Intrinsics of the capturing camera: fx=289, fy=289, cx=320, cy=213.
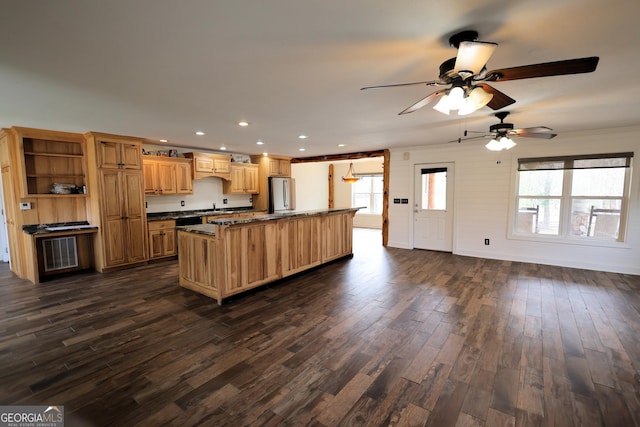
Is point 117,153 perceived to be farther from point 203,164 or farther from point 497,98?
point 497,98

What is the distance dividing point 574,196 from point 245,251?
5.67 metres

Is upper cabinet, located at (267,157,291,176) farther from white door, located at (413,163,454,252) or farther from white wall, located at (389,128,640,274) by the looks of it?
white door, located at (413,163,454,252)

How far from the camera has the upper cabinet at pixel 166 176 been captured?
554cm

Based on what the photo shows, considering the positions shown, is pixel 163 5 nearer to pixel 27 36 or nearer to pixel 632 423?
pixel 27 36

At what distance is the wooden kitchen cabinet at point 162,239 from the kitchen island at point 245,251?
5.70 ft

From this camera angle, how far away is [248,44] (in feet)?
6.30

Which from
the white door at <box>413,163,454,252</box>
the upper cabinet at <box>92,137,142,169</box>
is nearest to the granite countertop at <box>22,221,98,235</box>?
the upper cabinet at <box>92,137,142,169</box>

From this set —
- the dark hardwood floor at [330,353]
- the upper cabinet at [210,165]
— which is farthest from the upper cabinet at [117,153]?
the dark hardwood floor at [330,353]

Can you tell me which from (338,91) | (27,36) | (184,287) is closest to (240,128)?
(338,91)

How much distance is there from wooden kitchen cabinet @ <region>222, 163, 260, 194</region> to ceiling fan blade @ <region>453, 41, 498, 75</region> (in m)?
6.10

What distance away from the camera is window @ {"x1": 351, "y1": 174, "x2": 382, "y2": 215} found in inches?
405

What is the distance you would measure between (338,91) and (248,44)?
1123mm

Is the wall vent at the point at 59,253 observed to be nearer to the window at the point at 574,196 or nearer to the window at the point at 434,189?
the window at the point at 434,189

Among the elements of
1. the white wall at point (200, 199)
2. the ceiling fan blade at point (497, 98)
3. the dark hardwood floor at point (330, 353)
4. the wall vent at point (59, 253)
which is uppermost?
the ceiling fan blade at point (497, 98)
